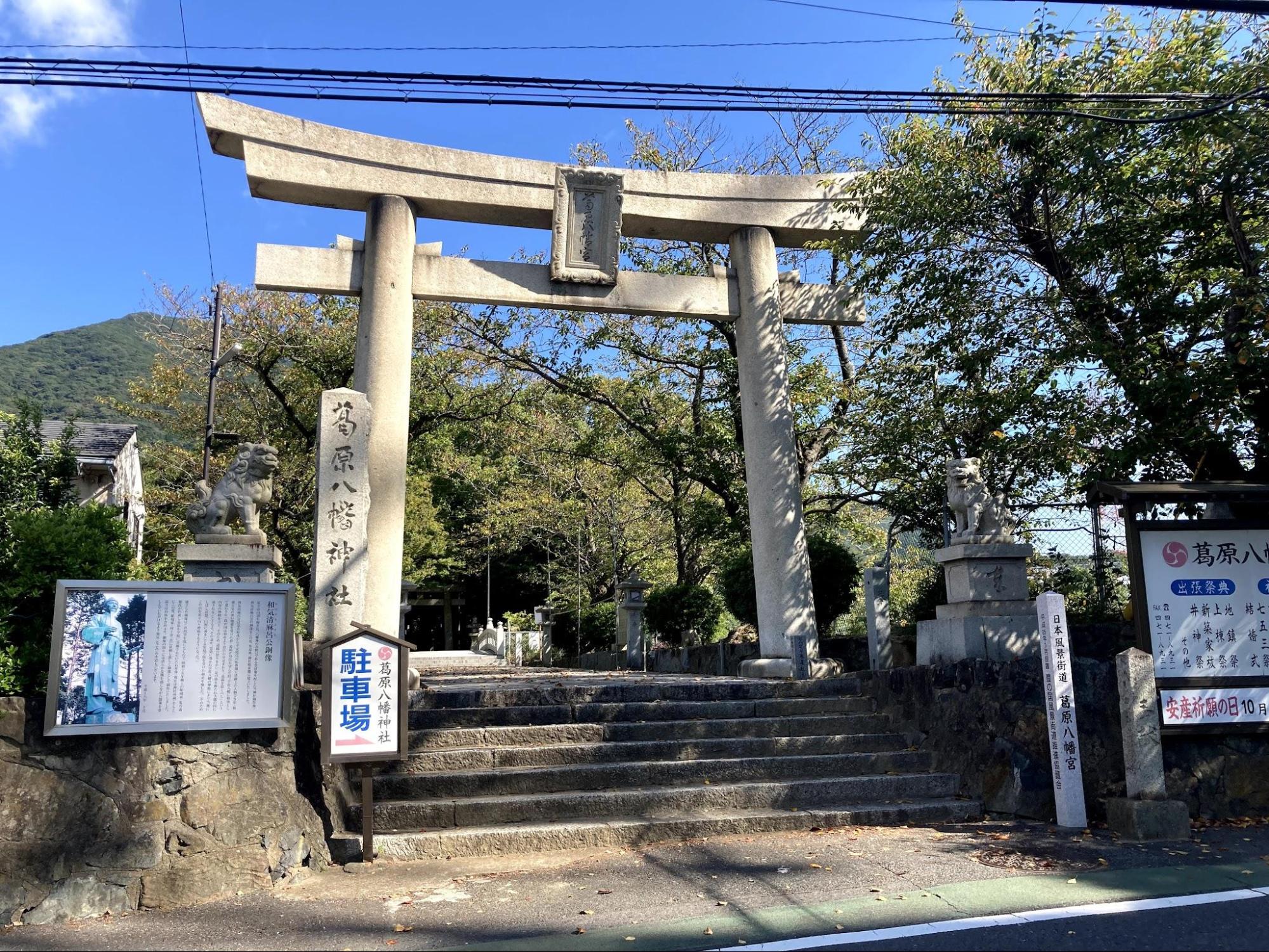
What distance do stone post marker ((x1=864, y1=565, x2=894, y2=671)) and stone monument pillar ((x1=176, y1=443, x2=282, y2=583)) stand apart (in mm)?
6469

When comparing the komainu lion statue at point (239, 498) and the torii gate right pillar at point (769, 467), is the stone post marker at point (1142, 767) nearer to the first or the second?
the torii gate right pillar at point (769, 467)

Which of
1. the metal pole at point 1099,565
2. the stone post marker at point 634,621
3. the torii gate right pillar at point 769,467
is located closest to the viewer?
the metal pole at point 1099,565

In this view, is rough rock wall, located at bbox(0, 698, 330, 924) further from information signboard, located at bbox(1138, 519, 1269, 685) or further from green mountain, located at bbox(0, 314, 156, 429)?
green mountain, located at bbox(0, 314, 156, 429)

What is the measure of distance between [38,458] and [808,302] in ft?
31.8

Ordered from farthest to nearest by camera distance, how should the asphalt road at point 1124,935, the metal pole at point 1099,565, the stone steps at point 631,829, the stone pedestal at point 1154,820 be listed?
the metal pole at point 1099,565 < the stone pedestal at point 1154,820 < the stone steps at point 631,829 < the asphalt road at point 1124,935

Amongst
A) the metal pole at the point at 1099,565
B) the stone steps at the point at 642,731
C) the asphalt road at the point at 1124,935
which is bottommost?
the asphalt road at the point at 1124,935

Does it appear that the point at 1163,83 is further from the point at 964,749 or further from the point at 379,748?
the point at 379,748

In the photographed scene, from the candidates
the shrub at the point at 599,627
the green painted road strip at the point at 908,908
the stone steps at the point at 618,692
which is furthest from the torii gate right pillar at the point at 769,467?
the shrub at the point at 599,627

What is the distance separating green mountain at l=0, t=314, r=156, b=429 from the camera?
49.5m

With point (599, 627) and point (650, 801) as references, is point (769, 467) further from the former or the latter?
point (599, 627)

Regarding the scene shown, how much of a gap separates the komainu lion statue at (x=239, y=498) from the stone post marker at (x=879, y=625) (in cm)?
658

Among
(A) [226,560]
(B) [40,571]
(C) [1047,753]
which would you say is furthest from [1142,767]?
(B) [40,571]

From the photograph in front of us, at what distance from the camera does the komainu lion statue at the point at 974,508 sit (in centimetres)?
849

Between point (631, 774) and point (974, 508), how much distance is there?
4.09 metres
